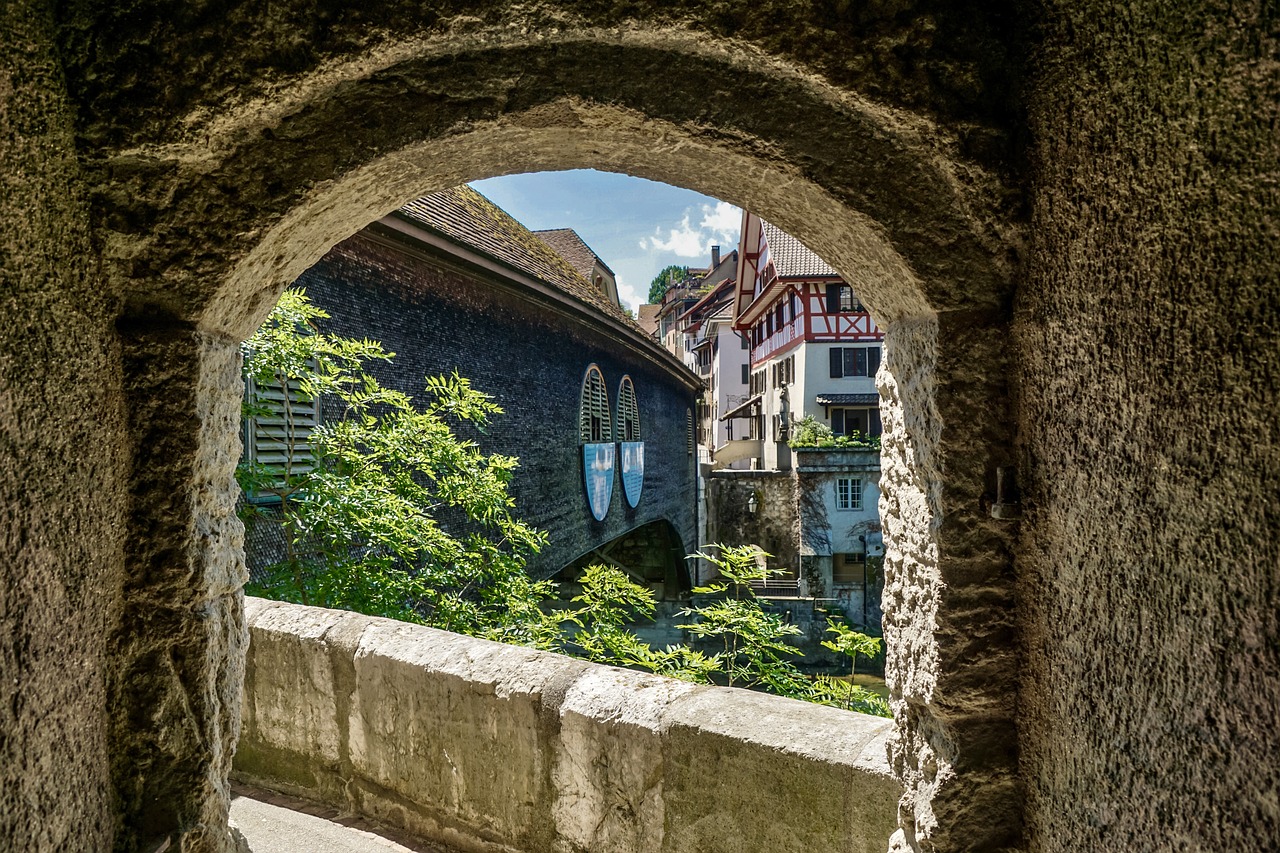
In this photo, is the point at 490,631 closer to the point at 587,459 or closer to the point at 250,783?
the point at 250,783

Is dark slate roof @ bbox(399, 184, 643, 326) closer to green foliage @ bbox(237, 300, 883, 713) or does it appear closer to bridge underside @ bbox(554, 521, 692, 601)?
green foliage @ bbox(237, 300, 883, 713)

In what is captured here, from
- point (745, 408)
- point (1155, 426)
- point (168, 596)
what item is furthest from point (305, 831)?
point (745, 408)

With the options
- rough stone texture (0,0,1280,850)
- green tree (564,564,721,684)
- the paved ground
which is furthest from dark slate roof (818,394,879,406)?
rough stone texture (0,0,1280,850)

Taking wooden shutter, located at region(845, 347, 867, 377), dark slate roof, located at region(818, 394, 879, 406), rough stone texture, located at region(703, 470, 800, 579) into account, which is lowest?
rough stone texture, located at region(703, 470, 800, 579)

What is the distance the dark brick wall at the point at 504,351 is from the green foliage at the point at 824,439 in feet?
28.5

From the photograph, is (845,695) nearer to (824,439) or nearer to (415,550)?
(415,550)

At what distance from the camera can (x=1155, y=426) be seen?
3.11 feet

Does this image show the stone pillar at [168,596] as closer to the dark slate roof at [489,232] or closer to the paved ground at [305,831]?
the paved ground at [305,831]

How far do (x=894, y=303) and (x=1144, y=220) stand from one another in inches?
22.2

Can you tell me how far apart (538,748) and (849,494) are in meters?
19.7

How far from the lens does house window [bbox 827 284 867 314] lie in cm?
2175

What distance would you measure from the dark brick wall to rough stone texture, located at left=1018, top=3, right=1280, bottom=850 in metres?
5.59

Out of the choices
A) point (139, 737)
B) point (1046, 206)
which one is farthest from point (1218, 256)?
point (139, 737)

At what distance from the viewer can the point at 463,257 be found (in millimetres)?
7270
